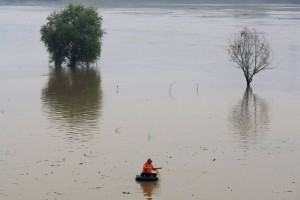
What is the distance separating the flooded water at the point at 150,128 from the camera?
3566cm

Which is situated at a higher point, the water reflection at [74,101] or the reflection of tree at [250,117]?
the water reflection at [74,101]

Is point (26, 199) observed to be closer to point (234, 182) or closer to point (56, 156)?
point (56, 156)

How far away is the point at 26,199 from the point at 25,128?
17.3 metres

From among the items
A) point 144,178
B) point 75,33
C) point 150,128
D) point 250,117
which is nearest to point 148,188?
point 144,178

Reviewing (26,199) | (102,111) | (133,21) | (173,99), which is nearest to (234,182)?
(26,199)

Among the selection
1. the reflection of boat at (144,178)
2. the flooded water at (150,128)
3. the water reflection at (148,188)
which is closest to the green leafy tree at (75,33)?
the flooded water at (150,128)

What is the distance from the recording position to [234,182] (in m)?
36.3

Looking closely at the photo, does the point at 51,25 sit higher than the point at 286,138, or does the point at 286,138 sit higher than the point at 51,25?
the point at 51,25

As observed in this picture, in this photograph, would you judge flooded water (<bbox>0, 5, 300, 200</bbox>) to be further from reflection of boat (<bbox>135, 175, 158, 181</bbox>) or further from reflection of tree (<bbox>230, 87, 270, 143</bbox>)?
reflection of boat (<bbox>135, 175, 158, 181</bbox>)

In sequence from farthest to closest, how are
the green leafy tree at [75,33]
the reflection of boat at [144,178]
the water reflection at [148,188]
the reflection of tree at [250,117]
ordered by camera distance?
the green leafy tree at [75,33] → the reflection of tree at [250,117] → the reflection of boat at [144,178] → the water reflection at [148,188]

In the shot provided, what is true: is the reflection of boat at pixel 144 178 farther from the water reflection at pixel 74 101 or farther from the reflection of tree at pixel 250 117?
the reflection of tree at pixel 250 117

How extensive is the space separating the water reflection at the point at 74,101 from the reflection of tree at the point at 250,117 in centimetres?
1069

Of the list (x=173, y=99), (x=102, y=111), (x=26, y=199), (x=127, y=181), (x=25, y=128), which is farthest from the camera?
(x=173, y=99)

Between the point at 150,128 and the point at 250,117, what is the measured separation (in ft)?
31.2
